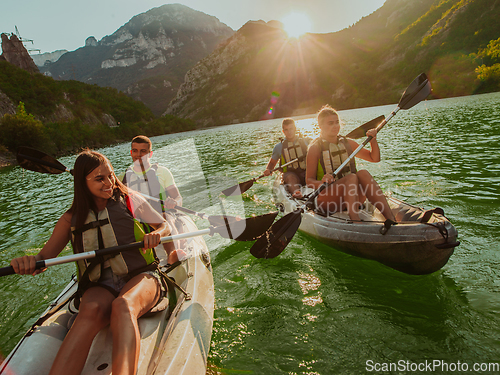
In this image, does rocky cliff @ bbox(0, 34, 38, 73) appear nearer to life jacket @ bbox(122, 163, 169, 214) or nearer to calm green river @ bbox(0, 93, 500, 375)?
life jacket @ bbox(122, 163, 169, 214)

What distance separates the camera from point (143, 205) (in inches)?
109

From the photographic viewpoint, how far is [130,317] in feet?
6.79

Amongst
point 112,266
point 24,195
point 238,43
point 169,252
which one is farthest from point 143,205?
point 238,43

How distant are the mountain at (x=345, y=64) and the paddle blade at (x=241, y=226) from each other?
205 feet

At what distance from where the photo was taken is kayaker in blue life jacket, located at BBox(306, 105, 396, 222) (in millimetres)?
4172

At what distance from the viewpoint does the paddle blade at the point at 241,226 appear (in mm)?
3559

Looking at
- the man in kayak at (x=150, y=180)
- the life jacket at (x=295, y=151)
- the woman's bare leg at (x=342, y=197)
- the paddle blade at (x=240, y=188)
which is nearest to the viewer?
the woman's bare leg at (x=342, y=197)

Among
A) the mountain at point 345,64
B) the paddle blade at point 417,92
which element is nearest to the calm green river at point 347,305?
the paddle blade at point 417,92

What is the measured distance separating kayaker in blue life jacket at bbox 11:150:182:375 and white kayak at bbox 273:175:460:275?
269 centimetres

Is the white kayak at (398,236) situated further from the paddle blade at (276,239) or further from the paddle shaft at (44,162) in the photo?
the paddle shaft at (44,162)

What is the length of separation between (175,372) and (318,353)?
1.47m

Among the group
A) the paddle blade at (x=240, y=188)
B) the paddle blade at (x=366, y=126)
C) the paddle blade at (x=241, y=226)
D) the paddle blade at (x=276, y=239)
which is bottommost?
the paddle blade at (x=240, y=188)

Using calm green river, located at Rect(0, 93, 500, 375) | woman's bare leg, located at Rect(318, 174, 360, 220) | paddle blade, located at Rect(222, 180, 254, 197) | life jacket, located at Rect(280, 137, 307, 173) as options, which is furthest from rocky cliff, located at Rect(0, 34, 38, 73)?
woman's bare leg, located at Rect(318, 174, 360, 220)

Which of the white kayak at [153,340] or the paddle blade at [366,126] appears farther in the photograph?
the paddle blade at [366,126]
